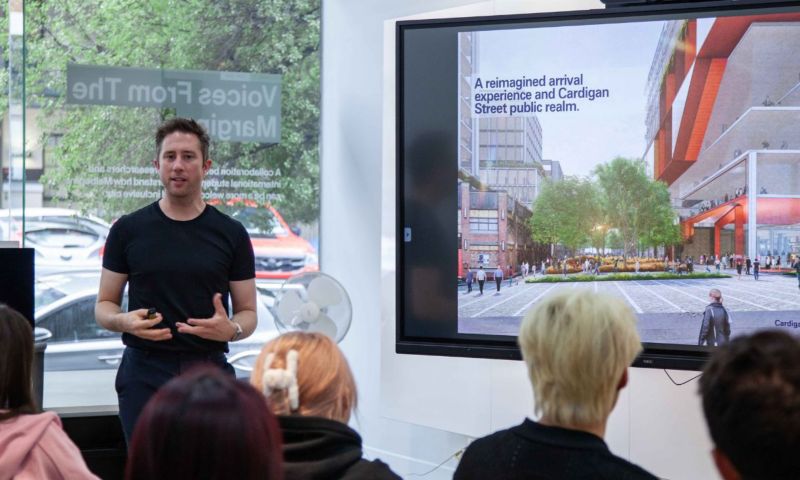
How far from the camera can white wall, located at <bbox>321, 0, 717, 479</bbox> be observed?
437 cm

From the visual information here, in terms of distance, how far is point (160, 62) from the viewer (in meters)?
5.72

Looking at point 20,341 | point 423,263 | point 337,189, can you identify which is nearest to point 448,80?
point 423,263

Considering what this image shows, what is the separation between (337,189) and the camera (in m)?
5.95

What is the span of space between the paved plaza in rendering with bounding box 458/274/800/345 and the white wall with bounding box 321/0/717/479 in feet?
0.97

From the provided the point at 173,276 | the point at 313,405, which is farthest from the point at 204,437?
the point at 173,276

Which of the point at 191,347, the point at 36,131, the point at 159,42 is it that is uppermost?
the point at 159,42

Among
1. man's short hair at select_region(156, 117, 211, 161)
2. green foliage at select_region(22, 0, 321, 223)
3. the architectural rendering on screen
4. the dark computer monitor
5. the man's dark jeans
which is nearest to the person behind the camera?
the man's dark jeans

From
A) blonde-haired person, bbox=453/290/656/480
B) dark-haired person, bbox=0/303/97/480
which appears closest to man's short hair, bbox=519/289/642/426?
blonde-haired person, bbox=453/290/656/480

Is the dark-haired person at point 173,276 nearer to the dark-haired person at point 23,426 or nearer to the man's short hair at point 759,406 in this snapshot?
the dark-haired person at point 23,426

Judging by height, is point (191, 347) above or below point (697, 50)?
below

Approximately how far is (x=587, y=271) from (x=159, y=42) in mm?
2939

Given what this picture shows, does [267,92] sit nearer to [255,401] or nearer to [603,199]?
[603,199]

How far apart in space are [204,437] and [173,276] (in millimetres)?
2276

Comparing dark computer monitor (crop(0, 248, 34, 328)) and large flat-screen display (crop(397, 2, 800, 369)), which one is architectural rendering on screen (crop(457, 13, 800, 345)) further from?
dark computer monitor (crop(0, 248, 34, 328))
